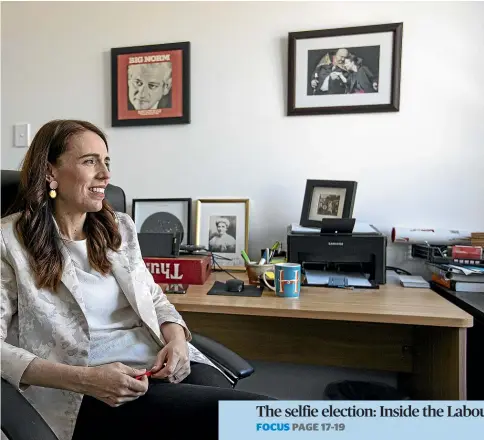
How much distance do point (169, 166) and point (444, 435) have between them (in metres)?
1.51

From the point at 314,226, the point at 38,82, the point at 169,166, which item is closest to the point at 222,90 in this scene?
the point at 169,166

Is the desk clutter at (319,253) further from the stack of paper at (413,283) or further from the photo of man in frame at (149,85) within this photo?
the photo of man in frame at (149,85)

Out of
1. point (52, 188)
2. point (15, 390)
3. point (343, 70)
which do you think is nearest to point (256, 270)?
point (52, 188)

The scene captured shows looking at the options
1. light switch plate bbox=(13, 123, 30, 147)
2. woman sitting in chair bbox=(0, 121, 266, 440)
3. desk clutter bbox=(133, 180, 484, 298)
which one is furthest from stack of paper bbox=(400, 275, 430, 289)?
light switch plate bbox=(13, 123, 30, 147)

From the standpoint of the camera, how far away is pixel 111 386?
32.7 inches

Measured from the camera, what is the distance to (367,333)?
1.55 m

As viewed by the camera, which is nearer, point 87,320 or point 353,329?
point 87,320

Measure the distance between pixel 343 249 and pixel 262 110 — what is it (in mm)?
751

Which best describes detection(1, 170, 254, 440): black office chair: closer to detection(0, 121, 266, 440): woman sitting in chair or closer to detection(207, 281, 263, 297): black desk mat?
detection(0, 121, 266, 440): woman sitting in chair

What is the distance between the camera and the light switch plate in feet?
6.43

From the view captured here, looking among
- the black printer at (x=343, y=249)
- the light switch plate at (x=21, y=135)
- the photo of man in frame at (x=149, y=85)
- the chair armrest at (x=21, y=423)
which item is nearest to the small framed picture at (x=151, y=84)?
the photo of man in frame at (x=149, y=85)

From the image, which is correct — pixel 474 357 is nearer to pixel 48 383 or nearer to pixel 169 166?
pixel 48 383

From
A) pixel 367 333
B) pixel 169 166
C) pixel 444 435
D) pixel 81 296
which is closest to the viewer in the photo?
pixel 444 435

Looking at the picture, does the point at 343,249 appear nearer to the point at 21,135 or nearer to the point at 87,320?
the point at 87,320
